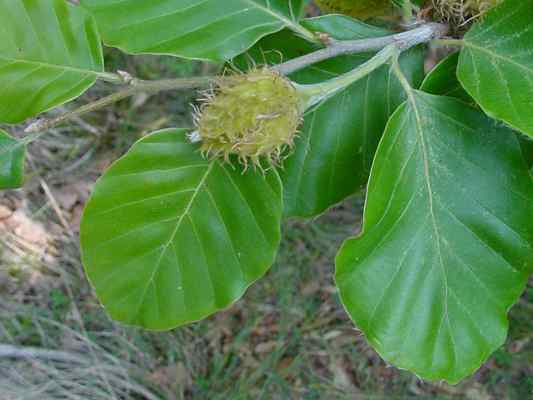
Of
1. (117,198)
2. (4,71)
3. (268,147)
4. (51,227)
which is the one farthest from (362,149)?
(51,227)

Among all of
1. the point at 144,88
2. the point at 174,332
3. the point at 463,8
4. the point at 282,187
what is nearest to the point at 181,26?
the point at 144,88

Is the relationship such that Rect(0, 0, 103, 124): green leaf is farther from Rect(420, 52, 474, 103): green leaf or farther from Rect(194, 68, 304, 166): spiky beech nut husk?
Rect(420, 52, 474, 103): green leaf

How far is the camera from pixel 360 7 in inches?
43.8

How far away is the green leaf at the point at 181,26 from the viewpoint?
88cm

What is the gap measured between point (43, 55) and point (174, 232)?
312 mm

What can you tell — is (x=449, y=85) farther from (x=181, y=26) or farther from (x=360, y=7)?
(x=181, y=26)

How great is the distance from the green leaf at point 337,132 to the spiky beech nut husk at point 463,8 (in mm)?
116

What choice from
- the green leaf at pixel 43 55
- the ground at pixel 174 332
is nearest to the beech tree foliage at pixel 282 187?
the green leaf at pixel 43 55

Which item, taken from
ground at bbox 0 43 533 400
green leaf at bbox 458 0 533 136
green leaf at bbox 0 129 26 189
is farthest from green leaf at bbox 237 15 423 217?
ground at bbox 0 43 533 400

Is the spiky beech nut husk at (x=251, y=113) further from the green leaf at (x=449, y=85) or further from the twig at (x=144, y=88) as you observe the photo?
the green leaf at (x=449, y=85)

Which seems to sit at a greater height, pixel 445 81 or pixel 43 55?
pixel 43 55

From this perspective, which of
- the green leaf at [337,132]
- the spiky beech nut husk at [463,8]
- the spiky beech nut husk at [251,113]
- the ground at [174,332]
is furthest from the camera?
the ground at [174,332]

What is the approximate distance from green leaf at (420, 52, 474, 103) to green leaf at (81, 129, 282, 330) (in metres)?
0.29

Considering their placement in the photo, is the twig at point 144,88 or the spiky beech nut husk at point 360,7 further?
the spiky beech nut husk at point 360,7
